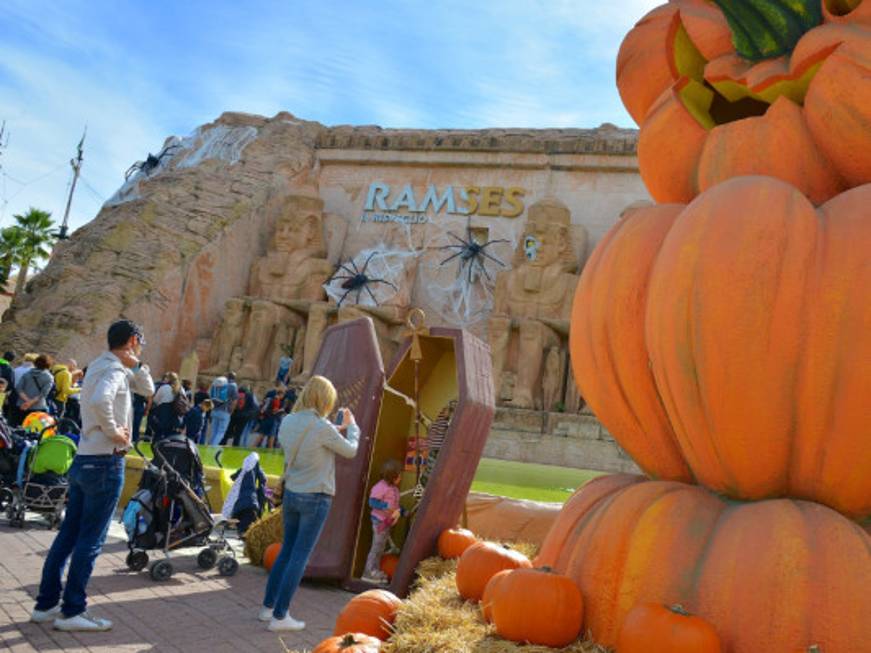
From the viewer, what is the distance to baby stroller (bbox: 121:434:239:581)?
5250mm

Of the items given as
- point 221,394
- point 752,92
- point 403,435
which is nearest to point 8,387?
point 221,394

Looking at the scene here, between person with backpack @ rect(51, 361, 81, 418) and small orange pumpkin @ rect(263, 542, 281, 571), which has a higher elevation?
person with backpack @ rect(51, 361, 81, 418)

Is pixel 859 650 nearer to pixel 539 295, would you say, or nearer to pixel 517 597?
pixel 517 597

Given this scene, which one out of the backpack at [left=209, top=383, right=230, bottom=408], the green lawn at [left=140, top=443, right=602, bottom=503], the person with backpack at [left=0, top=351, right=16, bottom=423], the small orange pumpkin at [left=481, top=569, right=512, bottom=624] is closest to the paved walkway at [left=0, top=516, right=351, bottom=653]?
the small orange pumpkin at [left=481, top=569, right=512, bottom=624]

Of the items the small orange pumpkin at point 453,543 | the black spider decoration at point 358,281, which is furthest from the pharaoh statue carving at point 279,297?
the small orange pumpkin at point 453,543

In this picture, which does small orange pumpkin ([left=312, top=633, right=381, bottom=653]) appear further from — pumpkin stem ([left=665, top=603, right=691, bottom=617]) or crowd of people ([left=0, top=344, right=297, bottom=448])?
crowd of people ([left=0, top=344, right=297, bottom=448])

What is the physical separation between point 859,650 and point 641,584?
57 centimetres

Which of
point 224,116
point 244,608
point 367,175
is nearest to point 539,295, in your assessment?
point 367,175

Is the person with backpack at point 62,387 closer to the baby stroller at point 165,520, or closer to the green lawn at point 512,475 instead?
the green lawn at point 512,475

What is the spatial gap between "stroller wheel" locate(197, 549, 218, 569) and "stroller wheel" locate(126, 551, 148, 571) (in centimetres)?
41

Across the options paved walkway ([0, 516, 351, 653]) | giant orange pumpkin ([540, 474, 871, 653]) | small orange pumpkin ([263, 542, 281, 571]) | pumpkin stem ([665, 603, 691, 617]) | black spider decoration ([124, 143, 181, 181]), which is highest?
black spider decoration ([124, 143, 181, 181])

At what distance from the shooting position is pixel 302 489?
4.16m

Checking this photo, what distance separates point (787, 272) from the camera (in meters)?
2.37

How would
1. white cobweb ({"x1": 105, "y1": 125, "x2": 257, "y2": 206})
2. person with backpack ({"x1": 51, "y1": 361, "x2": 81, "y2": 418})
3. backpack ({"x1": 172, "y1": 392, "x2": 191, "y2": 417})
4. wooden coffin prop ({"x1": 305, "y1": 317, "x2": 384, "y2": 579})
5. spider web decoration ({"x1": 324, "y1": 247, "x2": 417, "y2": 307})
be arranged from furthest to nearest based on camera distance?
white cobweb ({"x1": 105, "y1": 125, "x2": 257, "y2": 206})
spider web decoration ({"x1": 324, "y1": 247, "x2": 417, "y2": 307})
person with backpack ({"x1": 51, "y1": 361, "x2": 81, "y2": 418})
backpack ({"x1": 172, "y1": 392, "x2": 191, "y2": 417})
wooden coffin prop ({"x1": 305, "y1": 317, "x2": 384, "y2": 579})
